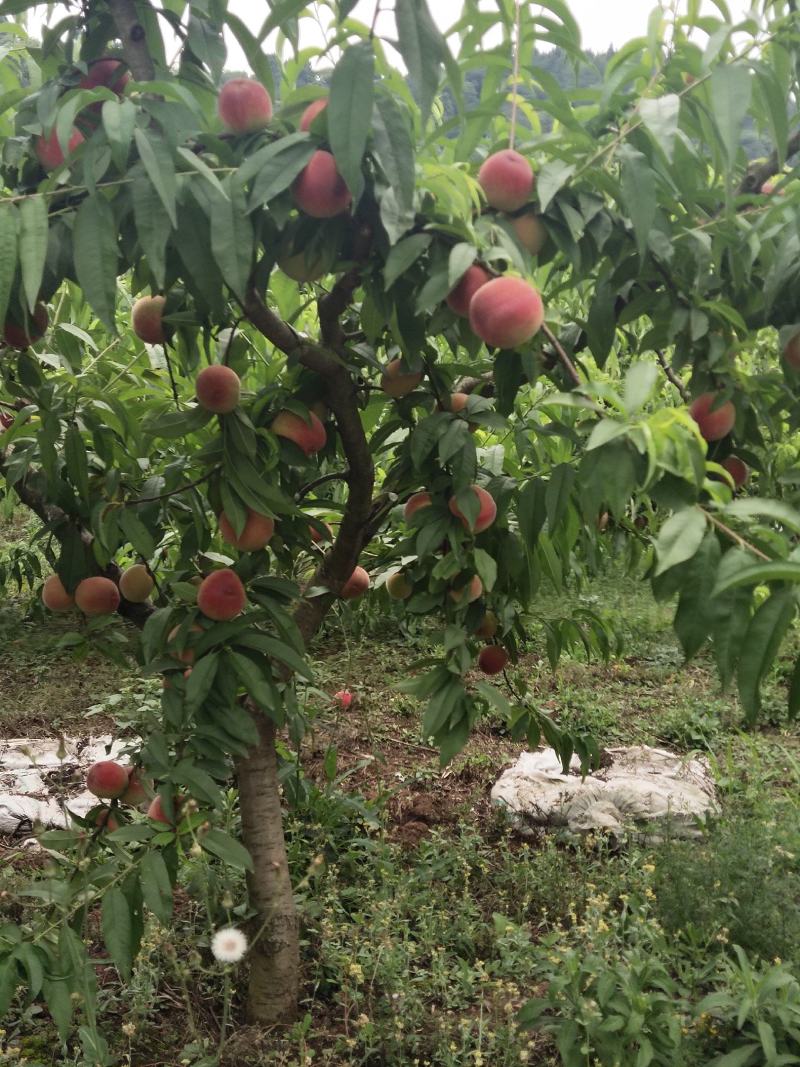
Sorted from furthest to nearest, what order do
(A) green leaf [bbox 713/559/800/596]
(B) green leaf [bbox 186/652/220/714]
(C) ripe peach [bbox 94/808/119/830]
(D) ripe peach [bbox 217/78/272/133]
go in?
1. (C) ripe peach [bbox 94/808/119/830]
2. (B) green leaf [bbox 186/652/220/714]
3. (D) ripe peach [bbox 217/78/272/133]
4. (A) green leaf [bbox 713/559/800/596]

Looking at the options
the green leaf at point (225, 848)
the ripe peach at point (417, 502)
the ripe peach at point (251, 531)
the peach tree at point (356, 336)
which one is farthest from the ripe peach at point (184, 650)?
the ripe peach at point (417, 502)

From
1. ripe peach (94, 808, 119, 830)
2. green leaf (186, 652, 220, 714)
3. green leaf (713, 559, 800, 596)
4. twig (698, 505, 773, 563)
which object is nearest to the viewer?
green leaf (713, 559, 800, 596)

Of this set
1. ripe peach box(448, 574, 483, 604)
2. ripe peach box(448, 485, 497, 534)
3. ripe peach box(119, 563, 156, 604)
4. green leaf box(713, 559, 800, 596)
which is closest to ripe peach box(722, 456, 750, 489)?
ripe peach box(448, 485, 497, 534)

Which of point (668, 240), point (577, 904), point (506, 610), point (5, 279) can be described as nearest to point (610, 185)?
point (668, 240)

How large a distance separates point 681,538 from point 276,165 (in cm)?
56

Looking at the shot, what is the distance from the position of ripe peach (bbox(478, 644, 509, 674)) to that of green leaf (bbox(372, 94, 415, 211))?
1181mm

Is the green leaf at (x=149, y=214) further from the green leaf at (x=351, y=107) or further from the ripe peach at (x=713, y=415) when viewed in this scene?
the ripe peach at (x=713, y=415)

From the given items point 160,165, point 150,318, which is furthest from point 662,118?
point 150,318

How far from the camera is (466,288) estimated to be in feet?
3.60

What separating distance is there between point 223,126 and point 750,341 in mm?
695

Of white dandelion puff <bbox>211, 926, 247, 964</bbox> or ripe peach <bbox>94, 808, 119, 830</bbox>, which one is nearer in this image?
white dandelion puff <bbox>211, 926, 247, 964</bbox>

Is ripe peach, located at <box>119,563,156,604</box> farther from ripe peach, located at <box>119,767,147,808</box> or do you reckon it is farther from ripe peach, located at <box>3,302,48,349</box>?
ripe peach, located at <box>3,302,48,349</box>

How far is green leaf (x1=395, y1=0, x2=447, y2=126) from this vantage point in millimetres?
907

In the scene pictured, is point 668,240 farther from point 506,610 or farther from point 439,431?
point 506,610
